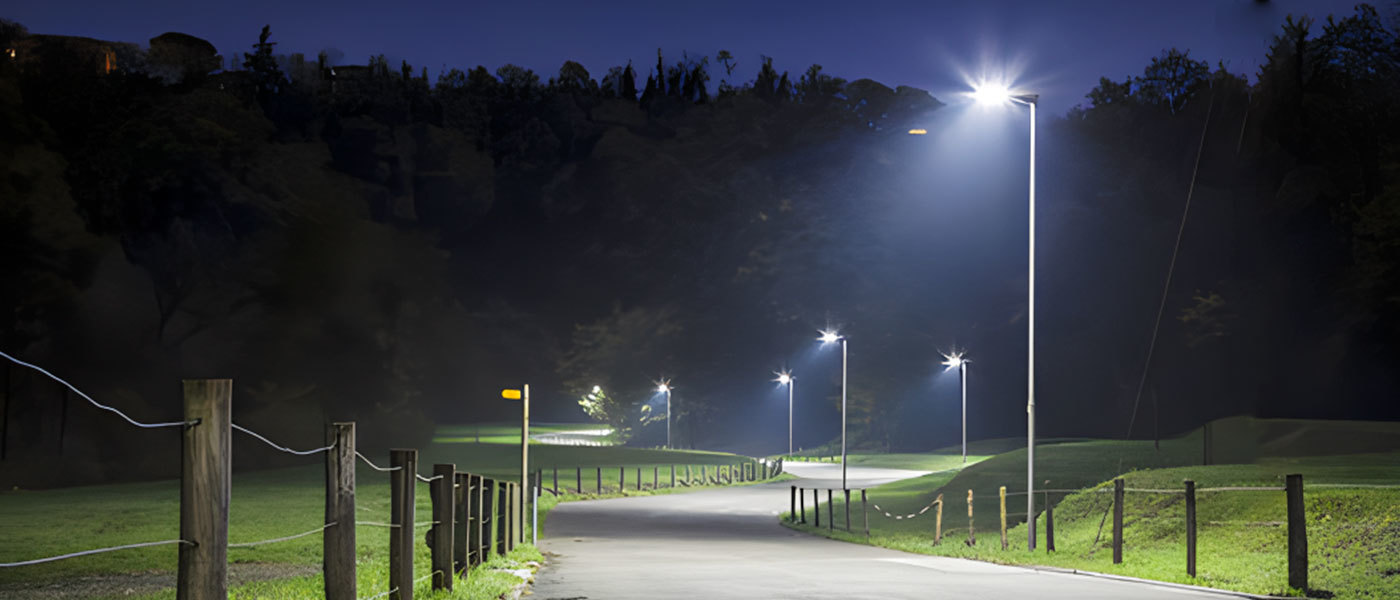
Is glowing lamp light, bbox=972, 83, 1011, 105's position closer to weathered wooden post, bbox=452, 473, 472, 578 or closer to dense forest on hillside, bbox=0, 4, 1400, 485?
weathered wooden post, bbox=452, 473, 472, 578

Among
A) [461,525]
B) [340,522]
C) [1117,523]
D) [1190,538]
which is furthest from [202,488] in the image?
[1117,523]

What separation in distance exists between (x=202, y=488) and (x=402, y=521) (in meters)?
4.98

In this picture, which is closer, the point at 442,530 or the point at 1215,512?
the point at 442,530

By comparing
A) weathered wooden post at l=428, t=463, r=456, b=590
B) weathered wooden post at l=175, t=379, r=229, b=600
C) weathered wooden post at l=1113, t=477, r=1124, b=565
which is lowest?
weathered wooden post at l=1113, t=477, r=1124, b=565

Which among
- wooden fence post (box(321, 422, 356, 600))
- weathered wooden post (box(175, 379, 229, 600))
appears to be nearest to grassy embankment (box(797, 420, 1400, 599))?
wooden fence post (box(321, 422, 356, 600))

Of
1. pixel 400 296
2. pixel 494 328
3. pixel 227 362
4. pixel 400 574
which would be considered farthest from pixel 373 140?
pixel 400 574

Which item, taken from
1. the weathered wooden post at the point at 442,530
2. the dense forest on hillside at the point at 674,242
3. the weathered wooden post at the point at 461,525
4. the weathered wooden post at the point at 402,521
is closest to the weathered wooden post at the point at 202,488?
the weathered wooden post at the point at 402,521

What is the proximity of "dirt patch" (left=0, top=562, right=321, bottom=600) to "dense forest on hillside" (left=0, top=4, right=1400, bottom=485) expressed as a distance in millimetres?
38153

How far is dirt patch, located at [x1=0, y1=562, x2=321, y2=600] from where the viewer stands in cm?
1658

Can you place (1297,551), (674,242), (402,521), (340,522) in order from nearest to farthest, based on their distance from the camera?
(340,522) → (402,521) → (1297,551) → (674,242)

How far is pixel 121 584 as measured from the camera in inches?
709

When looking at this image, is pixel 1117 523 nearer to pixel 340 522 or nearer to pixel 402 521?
pixel 402 521

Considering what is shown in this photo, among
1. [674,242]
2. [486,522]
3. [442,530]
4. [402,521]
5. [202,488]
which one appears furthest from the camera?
[674,242]

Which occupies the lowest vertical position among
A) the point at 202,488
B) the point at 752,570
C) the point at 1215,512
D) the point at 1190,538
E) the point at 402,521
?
the point at 752,570
